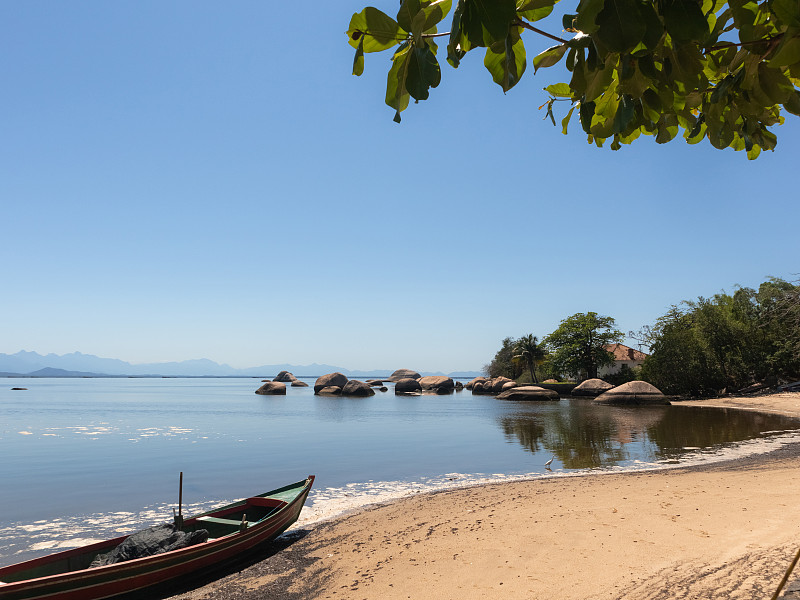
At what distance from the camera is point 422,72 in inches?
68.1

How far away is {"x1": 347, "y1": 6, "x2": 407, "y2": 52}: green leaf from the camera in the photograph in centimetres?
162

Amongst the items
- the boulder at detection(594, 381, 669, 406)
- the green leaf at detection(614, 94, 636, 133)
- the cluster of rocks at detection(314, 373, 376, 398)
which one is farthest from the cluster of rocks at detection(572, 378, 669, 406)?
the green leaf at detection(614, 94, 636, 133)

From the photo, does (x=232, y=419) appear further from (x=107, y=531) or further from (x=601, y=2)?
(x=601, y=2)

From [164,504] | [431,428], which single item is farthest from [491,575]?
[431,428]

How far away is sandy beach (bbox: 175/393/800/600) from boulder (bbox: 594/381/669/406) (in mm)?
30856

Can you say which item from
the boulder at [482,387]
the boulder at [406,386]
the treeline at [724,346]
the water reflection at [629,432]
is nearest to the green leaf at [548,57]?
the water reflection at [629,432]

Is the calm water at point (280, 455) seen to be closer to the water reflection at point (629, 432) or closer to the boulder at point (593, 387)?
the water reflection at point (629, 432)

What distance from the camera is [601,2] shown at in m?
1.34

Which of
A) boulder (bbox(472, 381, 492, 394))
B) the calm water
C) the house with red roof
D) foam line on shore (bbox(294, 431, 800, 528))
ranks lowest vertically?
boulder (bbox(472, 381, 492, 394))

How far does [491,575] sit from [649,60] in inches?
294

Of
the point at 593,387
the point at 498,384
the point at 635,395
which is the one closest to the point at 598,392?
the point at 593,387

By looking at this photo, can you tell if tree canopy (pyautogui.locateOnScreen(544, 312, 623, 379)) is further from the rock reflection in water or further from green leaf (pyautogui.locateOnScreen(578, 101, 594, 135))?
green leaf (pyautogui.locateOnScreen(578, 101, 594, 135))

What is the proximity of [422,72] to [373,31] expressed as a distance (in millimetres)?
227

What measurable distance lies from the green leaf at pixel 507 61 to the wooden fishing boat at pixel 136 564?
910cm
